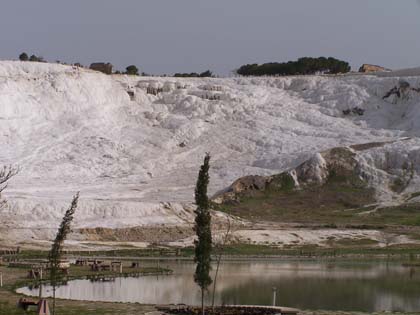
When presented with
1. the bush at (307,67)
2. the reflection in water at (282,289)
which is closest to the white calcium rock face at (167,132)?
the bush at (307,67)

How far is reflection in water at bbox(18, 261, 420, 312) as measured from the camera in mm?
33625

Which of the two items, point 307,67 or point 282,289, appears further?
point 307,67

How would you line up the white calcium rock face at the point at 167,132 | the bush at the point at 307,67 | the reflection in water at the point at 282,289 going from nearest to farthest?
the reflection in water at the point at 282,289
the white calcium rock face at the point at 167,132
the bush at the point at 307,67

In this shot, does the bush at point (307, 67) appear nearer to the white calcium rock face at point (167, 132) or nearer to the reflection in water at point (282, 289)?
the white calcium rock face at point (167, 132)

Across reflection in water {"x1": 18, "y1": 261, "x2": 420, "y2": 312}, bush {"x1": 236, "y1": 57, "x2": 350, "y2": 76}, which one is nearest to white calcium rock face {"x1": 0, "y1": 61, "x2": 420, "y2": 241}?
bush {"x1": 236, "y1": 57, "x2": 350, "y2": 76}

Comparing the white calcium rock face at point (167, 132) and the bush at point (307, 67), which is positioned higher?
the bush at point (307, 67)

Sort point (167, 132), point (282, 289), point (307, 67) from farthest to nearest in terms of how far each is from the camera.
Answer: point (307, 67) → point (167, 132) → point (282, 289)

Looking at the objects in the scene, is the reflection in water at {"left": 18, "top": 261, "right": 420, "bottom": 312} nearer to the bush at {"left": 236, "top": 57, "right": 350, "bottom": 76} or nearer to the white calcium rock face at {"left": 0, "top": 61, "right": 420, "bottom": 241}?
the white calcium rock face at {"left": 0, "top": 61, "right": 420, "bottom": 241}

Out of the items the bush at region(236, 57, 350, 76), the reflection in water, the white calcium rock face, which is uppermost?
the bush at region(236, 57, 350, 76)

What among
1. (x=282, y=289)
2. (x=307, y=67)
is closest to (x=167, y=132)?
(x=307, y=67)

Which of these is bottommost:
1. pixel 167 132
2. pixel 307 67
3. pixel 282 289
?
pixel 282 289

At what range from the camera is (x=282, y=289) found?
3741cm

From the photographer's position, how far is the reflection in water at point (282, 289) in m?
33.6

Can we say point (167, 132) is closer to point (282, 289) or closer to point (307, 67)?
point (307, 67)
